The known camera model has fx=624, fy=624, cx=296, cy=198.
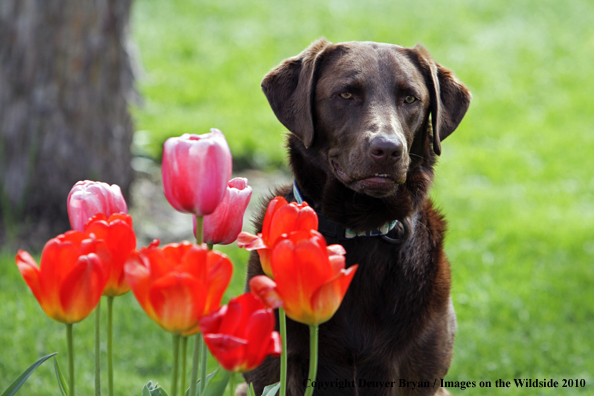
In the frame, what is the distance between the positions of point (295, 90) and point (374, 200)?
57cm

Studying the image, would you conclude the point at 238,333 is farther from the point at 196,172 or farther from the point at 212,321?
the point at 196,172

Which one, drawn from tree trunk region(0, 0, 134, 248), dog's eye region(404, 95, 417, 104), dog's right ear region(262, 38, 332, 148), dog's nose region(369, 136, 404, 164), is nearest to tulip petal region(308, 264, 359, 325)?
dog's nose region(369, 136, 404, 164)

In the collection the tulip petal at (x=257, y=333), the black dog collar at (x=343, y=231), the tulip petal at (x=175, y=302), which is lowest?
the black dog collar at (x=343, y=231)

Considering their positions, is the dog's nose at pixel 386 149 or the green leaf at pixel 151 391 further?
the dog's nose at pixel 386 149

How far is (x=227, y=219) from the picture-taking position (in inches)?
53.0

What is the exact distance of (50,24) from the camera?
14.3ft

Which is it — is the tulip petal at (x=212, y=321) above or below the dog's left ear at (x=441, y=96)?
above

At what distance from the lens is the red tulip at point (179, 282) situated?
98cm

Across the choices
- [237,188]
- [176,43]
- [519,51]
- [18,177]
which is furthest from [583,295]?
[176,43]

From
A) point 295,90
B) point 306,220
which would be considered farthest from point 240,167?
point 306,220

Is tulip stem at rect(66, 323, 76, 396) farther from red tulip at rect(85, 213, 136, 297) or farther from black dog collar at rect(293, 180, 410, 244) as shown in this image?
black dog collar at rect(293, 180, 410, 244)

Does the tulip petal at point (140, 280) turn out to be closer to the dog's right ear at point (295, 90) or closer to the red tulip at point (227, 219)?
the red tulip at point (227, 219)

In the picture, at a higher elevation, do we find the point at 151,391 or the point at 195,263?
the point at 195,263

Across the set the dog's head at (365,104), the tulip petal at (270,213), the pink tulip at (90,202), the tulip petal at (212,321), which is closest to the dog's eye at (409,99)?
the dog's head at (365,104)
